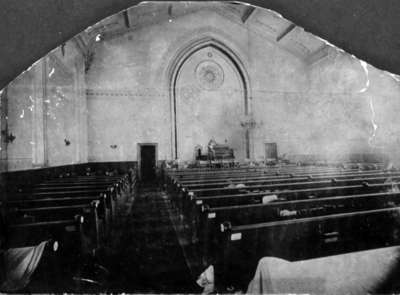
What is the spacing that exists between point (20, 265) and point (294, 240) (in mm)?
1874

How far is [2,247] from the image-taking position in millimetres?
1535

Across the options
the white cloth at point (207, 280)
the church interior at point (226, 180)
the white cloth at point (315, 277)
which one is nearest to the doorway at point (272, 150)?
the church interior at point (226, 180)

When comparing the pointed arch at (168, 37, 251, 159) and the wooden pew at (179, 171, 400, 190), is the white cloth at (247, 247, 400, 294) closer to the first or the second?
the wooden pew at (179, 171, 400, 190)

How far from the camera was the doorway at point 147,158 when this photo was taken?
3.07 meters

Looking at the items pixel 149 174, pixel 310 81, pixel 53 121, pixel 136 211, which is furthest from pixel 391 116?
pixel 149 174

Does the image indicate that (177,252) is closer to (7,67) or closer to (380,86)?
(7,67)

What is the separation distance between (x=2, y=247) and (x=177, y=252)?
51.8 inches

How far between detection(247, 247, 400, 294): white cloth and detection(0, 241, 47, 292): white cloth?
1451 mm

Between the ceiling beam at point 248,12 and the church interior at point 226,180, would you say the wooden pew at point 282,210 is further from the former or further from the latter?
the ceiling beam at point 248,12

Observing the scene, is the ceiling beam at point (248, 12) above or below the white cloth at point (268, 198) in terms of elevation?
above

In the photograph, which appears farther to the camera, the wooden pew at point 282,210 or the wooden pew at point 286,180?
the wooden pew at point 286,180

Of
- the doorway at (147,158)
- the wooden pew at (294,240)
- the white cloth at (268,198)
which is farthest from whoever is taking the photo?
the doorway at (147,158)

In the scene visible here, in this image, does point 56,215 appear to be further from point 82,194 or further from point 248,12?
point 248,12

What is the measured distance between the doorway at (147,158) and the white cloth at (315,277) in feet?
6.46
